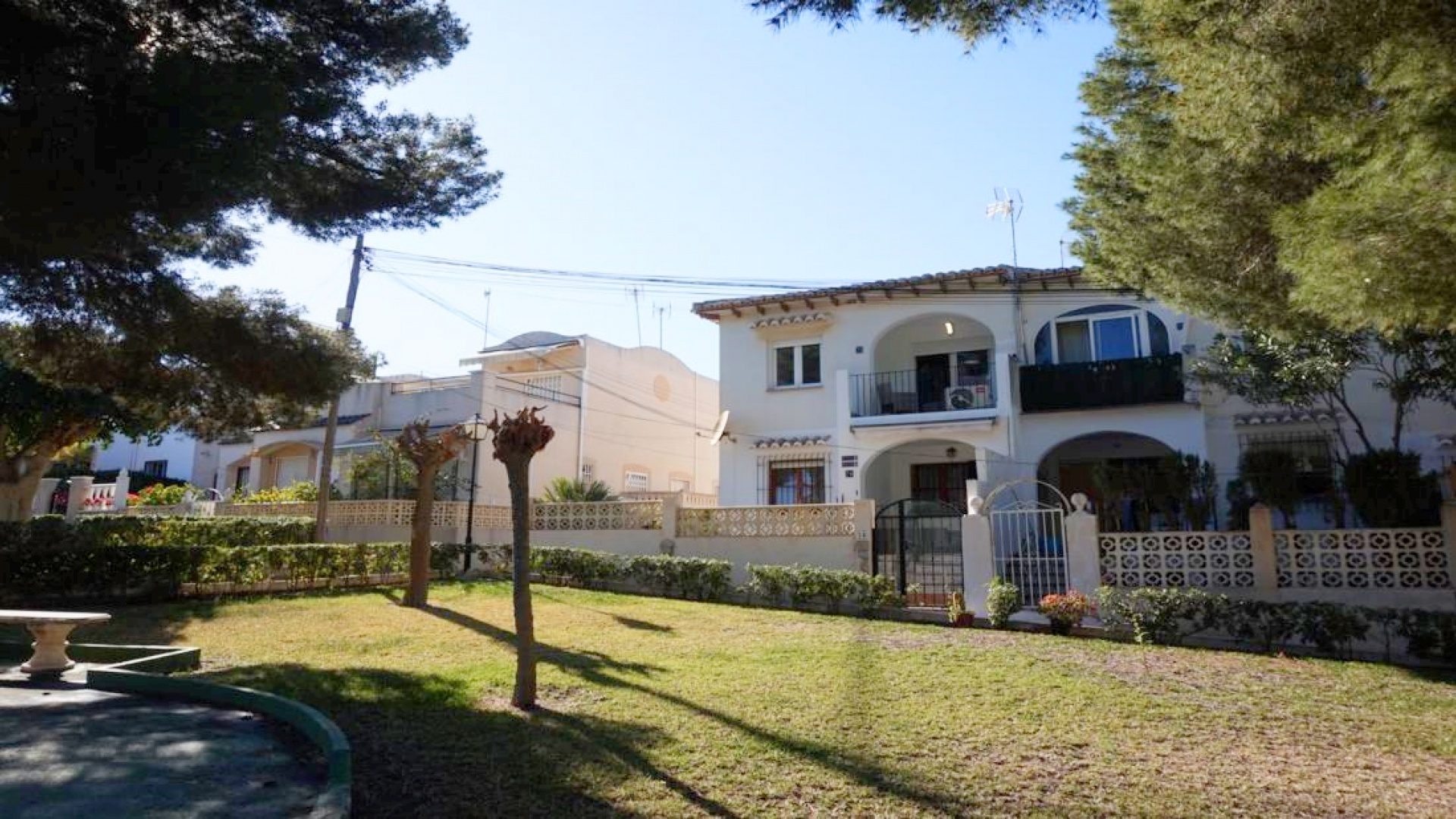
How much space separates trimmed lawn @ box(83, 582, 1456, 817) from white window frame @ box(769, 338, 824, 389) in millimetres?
11017

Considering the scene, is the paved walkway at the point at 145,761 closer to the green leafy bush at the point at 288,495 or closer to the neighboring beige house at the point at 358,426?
the neighboring beige house at the point at 358,426

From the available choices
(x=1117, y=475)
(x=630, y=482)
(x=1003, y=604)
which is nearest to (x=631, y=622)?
(x=1003, y=604)

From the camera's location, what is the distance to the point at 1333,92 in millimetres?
5156

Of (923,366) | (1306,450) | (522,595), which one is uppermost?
(923,366)

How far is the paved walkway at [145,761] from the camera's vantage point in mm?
4207

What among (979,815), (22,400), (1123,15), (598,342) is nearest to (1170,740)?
(979,815)

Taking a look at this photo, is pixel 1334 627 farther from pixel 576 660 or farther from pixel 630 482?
pixel 630 482

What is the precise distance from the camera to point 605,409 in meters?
27.9

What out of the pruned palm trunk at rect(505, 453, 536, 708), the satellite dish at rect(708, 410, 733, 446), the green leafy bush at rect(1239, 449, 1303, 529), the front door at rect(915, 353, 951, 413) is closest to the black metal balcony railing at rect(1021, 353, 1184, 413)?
the front door at rect(915, 353, 951, 413)

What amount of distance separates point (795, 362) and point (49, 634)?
1636 centimetres

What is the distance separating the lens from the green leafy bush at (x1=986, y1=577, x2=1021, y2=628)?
11383 millimetres

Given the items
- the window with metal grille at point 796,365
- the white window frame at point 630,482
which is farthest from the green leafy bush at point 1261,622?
the white window frame at point 630,482

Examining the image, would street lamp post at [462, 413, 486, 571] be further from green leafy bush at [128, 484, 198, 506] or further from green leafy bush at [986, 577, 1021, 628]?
green leafy bush at [128, 484, 198, 506]

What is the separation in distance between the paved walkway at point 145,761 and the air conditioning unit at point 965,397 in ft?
52.7
